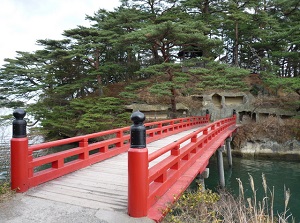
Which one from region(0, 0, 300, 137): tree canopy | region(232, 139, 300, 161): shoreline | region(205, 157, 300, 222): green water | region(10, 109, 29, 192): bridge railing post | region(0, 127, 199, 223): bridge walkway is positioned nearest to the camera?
region(0, 127, 199, 223): bridge walkway

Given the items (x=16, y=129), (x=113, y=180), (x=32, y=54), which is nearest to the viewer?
(x=16, y=129)

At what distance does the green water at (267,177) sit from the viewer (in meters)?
8.94

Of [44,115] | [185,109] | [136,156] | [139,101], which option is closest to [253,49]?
[185,109]

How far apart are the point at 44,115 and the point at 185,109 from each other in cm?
1053

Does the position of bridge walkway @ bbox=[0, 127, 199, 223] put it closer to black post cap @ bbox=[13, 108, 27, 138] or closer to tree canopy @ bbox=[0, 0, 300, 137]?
black post cap @ bbox=[13, 108, 27, 138]

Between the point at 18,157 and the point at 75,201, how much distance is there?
45.0 inches

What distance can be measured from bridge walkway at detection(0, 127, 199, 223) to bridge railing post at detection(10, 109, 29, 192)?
19 centimetres

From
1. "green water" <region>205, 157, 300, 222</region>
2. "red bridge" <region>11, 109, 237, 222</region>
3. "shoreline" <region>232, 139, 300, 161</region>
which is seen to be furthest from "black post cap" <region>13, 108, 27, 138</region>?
"shoreline" <region>232, 139, 300, 161</region>

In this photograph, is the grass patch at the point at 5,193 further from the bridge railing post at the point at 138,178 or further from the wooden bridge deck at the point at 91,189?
the bridge railing post at the point at 138,178

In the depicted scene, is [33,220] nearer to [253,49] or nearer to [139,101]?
[139,101]

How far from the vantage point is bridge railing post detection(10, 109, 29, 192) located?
3568 millimetres

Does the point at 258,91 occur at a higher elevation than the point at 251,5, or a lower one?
lower

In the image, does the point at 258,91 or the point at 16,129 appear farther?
the point at 258,91

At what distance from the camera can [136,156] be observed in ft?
9.39
